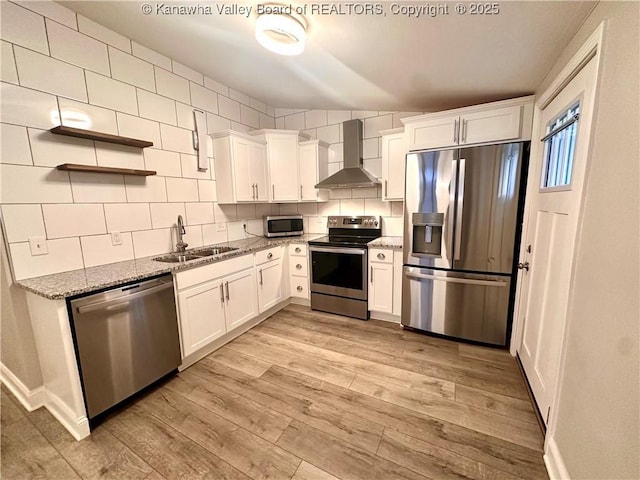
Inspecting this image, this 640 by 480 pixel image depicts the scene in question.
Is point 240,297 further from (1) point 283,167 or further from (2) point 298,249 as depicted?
(1) point 283,167

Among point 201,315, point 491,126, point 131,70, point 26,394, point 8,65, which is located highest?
point 131,70

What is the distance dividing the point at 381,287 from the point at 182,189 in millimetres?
2294

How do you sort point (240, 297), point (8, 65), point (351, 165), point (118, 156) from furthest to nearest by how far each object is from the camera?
1. point (351, 165)
2. point (240, 297)
3. point (118, 156)
4. point (8, 65)

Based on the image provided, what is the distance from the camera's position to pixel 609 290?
0.97 m

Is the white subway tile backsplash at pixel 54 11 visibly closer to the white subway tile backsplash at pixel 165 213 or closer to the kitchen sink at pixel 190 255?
the white subway tile backsplash at pixel 165 213

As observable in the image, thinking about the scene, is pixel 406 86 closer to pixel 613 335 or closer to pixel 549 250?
pixel 549 250

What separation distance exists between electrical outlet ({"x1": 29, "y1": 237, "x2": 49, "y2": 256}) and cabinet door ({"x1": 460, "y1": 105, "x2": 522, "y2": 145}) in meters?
3.24

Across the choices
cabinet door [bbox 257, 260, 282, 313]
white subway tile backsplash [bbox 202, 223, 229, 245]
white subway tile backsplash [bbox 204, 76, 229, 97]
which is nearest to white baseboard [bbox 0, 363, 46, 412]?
white subway tile backsplash [bbox 202, 223, 229, 245]

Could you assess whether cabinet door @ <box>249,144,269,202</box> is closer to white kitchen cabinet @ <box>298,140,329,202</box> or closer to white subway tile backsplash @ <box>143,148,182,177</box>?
white kitchen cabinet @ <box>298,140,329,202</box>

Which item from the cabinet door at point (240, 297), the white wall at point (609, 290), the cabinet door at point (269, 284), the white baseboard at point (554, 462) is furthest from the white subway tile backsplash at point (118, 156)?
the white baseboard at point (554, 462)

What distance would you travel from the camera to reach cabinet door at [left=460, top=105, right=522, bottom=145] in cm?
211

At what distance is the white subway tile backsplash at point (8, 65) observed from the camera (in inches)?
60.7

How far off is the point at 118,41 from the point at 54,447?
2.80 meters

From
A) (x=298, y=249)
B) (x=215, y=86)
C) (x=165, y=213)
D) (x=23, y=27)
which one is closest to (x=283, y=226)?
(x=298, y=249)
